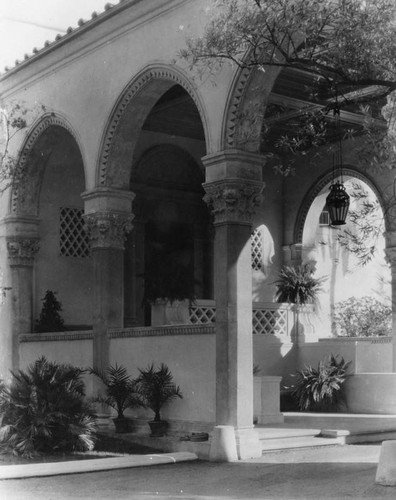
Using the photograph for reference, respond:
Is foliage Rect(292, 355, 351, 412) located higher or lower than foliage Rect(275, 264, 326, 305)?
lower

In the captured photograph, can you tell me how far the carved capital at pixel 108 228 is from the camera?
13.4 metres

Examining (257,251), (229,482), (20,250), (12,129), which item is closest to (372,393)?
(257,251)

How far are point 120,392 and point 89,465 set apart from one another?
95.6 inches

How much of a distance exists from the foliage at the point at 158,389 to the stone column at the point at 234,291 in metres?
1.32

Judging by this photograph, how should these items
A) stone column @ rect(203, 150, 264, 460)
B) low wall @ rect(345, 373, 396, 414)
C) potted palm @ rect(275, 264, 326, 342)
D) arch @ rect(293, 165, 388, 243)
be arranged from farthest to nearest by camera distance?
arch @ rect(293, 165, 388, 243), potted palm @ rect(275, 264, 326, 342), low wall @ rect(345, 373, 396, 414), stone column @ rect(203, 150, 264, 460)

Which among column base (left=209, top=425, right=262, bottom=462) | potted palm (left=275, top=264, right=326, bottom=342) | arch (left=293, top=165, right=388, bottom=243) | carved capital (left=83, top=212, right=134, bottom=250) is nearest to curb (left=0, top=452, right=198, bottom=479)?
column base (left=209, top=425, right=262, bottom=462)

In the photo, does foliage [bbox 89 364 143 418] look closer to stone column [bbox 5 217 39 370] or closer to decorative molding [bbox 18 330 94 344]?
decorative molding [bbox 18 330 94 344]

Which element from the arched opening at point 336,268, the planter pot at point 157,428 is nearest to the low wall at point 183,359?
the planter pot at point 157,428

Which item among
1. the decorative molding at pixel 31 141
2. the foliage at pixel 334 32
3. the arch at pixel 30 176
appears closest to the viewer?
the foliage at pixel 334 32

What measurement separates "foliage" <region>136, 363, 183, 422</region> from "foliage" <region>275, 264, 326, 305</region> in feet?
18.1

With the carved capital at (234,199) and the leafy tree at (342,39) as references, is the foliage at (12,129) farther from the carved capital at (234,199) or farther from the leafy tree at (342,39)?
the leafy tree at (342,39)

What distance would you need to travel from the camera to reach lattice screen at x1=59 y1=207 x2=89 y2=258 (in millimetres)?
16984

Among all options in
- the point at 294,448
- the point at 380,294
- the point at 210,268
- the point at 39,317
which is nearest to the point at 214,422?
the point at 294,448

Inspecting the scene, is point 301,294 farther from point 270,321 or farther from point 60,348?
point 60,348
